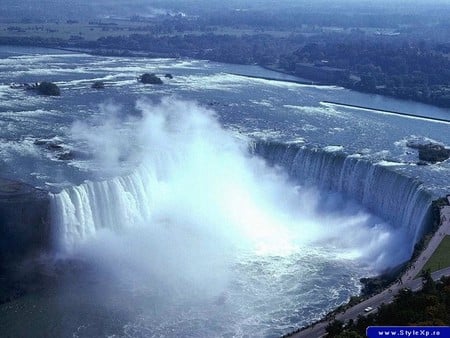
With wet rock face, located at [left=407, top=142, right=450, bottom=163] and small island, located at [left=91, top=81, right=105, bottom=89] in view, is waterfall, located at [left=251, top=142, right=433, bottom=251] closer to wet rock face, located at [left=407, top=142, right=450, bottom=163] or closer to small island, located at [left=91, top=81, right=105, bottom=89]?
wet rock face, located at [left=407, top=142, right=450, bottom=163]

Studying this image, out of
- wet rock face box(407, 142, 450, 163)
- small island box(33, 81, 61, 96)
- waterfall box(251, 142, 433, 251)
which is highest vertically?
small island box(33, 81, 61, 96)

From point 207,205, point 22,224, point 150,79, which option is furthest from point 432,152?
point 150,79

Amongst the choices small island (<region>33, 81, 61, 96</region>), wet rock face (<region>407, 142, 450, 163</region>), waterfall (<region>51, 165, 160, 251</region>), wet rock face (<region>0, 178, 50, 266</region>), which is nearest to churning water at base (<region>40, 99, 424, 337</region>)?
waterfall (<region>51, 165, 160, 251</region>)

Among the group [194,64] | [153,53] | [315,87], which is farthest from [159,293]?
[153,53]

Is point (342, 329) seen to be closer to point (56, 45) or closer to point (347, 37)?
point (56, 45)

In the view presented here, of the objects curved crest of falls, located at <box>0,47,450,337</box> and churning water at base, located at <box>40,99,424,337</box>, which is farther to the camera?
curved crest of falls, located at <box>0,47,450,337</box>

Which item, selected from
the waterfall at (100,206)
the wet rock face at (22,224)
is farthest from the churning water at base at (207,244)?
the wet rock face at (22,224)

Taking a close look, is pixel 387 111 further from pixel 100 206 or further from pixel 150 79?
pixel 100 206
